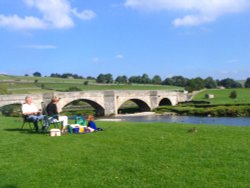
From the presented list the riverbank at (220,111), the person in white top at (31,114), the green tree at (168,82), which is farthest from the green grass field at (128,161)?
the green tree at (168,82)

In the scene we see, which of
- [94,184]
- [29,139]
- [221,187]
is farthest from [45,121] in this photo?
[221,187]

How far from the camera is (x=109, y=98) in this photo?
73.4 meters

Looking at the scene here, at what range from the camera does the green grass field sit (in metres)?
8.28

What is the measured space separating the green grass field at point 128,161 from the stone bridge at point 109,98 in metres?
44.8

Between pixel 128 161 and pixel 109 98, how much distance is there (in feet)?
209

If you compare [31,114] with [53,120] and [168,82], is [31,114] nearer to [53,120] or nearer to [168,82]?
[53,120]

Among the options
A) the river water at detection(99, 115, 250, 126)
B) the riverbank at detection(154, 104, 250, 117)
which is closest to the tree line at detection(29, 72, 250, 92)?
the riverbank at detection(154, 104, 250, 117)

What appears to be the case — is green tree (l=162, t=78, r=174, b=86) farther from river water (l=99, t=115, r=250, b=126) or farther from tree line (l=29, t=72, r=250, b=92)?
river water (l=99, t=115, r=250, b=126)

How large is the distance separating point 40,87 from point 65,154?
105983 millimetres

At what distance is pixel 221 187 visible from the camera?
25.2ft

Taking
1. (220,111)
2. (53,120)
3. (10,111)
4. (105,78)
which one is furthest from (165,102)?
(53,120)

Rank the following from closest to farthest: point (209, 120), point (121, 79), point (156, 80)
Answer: point (209, 120) → point (121, 79) → point (156, 80)

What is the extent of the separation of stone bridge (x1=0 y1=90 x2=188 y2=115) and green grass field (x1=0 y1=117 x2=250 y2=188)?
44.8m

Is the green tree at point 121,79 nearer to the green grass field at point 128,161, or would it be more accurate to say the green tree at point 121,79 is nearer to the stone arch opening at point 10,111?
the stone arch opening at point 10,111
